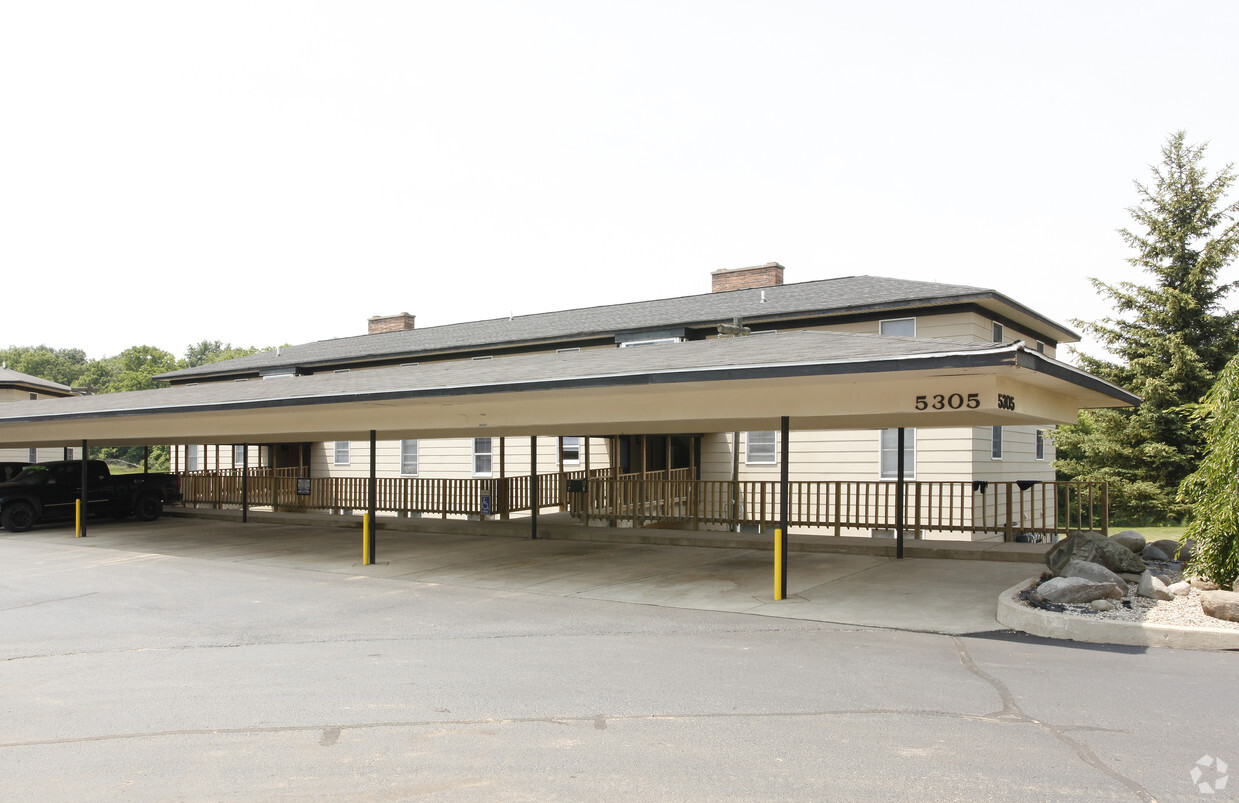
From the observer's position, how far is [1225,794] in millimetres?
4676

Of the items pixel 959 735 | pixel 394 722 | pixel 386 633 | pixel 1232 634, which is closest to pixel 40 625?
pixel 386 633

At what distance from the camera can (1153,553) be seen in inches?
512

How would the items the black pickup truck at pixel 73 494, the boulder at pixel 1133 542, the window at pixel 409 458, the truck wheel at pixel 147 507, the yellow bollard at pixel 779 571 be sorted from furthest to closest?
the window at pixel 409 458 < the truck wheel at pixel 147 507 < the black pickup truck at pixel 73 494 < the boulder at pixel 1133 542 < the yellow bollard at pixel 779 571

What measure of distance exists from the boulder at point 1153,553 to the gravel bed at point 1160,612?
3.25 meters

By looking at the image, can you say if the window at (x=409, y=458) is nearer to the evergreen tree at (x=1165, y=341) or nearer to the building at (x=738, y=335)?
the building at (x=738, y=335)

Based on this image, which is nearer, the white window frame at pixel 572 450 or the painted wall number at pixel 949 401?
the painted wall number at pixel 949 401

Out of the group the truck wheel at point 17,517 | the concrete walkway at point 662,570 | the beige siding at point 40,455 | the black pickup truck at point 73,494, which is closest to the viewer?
the concrete walkway at point 662,570

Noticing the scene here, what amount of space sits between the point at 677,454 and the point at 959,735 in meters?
20.1

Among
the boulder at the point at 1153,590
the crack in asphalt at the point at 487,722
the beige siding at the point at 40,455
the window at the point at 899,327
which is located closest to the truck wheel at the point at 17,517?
the crack in asphalt at the point at 487,722

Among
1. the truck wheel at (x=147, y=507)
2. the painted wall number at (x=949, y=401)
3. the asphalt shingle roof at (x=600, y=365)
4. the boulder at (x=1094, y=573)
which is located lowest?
the truck wheel at (x=147, y=507)

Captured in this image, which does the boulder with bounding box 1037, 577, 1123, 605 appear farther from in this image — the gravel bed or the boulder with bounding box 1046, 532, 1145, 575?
the boulder with bounding box 1046, 532, 1145, 575

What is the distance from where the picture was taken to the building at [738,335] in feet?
67.8

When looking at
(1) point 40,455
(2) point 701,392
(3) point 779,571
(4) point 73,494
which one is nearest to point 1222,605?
(3) point 779,571

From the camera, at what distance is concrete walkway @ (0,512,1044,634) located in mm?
10609
